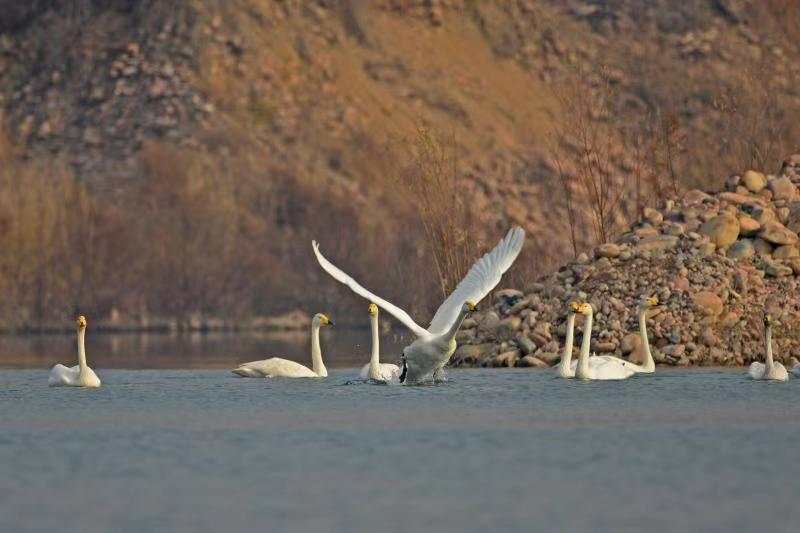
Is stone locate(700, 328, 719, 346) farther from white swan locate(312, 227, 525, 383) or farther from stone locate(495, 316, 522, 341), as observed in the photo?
white swan locate(312, 227, 525, 383)

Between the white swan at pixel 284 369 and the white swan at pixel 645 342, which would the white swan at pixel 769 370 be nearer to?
the white swan at pixel 645 342

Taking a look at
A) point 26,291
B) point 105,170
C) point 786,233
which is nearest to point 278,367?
point 786,233

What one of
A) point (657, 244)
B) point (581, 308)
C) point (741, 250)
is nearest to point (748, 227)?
point (741, 250)

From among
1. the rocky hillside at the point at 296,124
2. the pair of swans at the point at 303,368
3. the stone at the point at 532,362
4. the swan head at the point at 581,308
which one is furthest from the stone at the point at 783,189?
the rocky hillside at the point at 296,124

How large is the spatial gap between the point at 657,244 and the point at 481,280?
31.0 feet

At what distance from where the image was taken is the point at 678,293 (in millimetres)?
35844

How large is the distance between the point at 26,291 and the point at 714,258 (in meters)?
39.3

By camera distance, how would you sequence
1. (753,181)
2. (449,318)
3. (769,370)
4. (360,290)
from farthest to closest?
(753,181) < (769,370) < (449,318) < (360,290)

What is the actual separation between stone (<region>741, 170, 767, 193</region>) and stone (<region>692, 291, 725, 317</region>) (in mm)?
5550

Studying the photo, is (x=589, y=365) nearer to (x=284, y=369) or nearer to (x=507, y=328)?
(x=284, y=369)

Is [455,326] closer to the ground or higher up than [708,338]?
higher up

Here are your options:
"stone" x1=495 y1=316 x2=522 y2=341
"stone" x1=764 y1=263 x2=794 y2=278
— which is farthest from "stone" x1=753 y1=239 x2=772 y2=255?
"stone" x1=495 y1=316 x2=522 y2=341

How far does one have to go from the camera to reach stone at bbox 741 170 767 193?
133 feet

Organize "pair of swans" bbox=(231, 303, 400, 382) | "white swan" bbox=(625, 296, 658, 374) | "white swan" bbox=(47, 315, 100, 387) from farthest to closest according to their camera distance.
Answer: "white swan" bbox=(625, 296, 658, 374) → "pair of swans" bbox=(231, 303, 400, 382) → "white swan" bbox=(47, 315, 100, 387)
